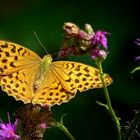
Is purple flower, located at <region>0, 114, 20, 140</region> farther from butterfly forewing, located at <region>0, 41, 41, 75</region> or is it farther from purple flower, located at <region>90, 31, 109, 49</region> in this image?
purple flower, located at <region>90, 31, 109, 49</region>

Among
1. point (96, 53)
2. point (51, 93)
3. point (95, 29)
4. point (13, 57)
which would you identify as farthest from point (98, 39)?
point (95, 29)

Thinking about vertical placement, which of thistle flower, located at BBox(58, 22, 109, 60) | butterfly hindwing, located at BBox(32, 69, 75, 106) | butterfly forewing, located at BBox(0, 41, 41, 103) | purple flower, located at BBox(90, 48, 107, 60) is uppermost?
thistle flower, located at BBox(58, 22, 109, 60)

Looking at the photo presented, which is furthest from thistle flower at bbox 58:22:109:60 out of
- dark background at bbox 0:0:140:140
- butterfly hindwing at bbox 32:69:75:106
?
dark background at bbox 0:0:140:140

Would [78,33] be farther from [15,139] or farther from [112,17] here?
[112,17]

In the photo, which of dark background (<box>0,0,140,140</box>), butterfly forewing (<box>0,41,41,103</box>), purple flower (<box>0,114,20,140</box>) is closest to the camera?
butterfly forewing (<box>0,41,41,103</box>)

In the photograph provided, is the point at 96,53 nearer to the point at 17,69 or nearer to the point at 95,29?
the point at 17,69

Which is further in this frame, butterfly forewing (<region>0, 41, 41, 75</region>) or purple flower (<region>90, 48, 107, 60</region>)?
butterfly forewing (<region>0, 41, 41, 75</region>)

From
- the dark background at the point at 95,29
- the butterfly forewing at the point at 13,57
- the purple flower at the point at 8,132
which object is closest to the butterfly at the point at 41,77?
the butterfly forewing at the point at 13,57

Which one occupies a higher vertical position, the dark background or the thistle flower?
the thistle flower
